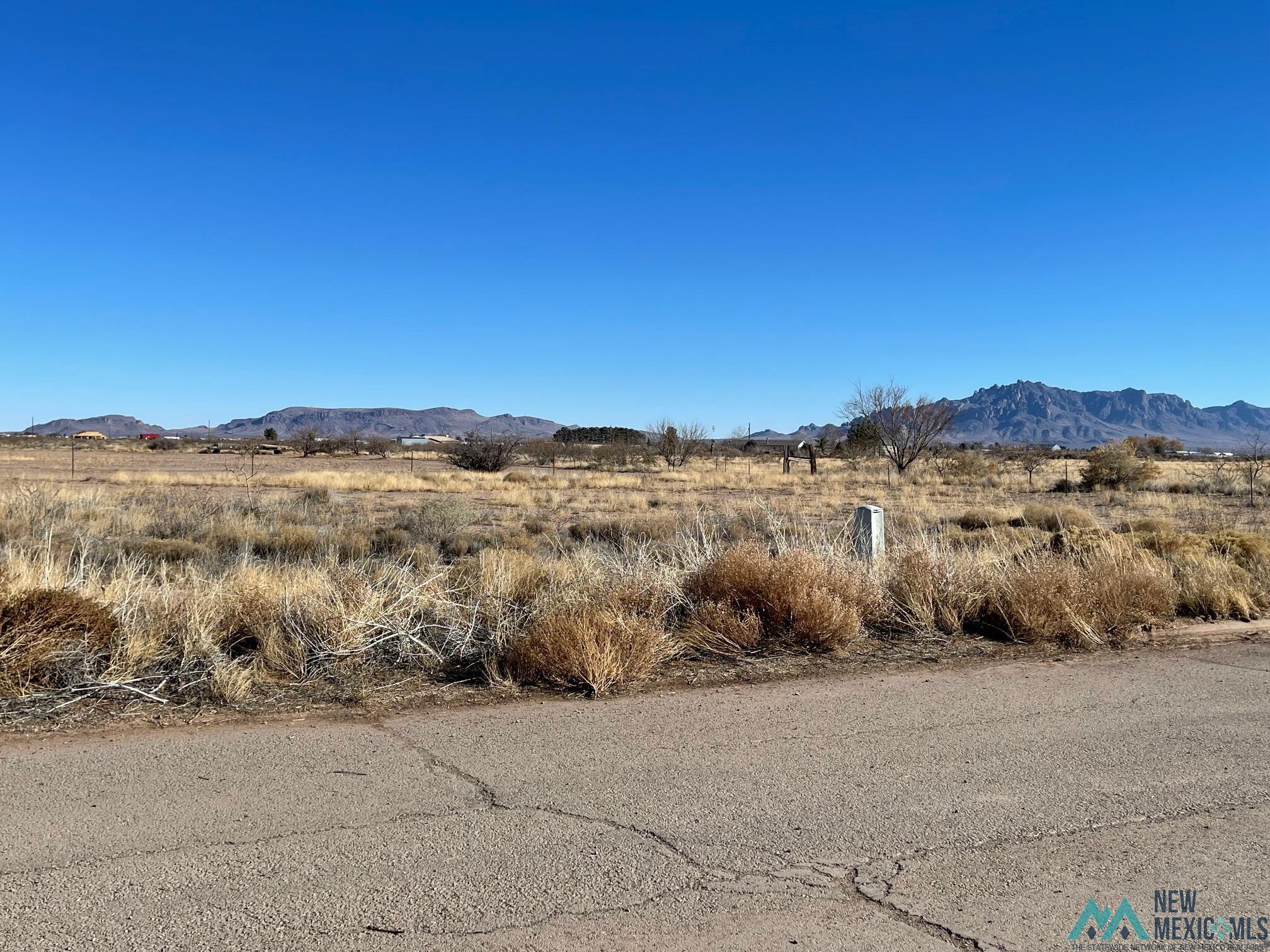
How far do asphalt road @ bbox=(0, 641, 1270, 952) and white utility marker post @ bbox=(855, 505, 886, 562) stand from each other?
4056 mm

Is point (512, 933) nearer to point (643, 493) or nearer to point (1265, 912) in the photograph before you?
point (1265, 912)

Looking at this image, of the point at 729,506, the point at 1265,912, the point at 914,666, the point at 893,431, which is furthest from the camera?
the point at 893,431

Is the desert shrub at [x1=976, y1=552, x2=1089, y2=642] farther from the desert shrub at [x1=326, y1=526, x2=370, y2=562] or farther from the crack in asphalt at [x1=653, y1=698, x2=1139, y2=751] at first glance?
the desert shrub at [x1=326, y1=526, x2=370, y2=562]

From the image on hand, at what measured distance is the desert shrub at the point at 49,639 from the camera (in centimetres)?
643

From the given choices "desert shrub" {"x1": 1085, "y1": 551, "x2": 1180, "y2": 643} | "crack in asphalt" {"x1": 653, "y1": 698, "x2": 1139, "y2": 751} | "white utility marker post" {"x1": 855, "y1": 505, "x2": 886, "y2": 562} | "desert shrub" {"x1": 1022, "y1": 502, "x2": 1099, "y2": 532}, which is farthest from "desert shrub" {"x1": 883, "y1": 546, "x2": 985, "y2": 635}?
"desert shrub" {"x1": 1022, "y1": 502, "x2": 1099, "y2": 532}

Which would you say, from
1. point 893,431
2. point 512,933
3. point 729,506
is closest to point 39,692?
point 512,933

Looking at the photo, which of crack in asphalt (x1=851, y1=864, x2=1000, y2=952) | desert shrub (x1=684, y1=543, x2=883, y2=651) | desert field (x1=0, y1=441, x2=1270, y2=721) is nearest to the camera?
crack in asphalt (x1=851, y1=864, x2=1000, y2=952)

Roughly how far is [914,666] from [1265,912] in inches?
164

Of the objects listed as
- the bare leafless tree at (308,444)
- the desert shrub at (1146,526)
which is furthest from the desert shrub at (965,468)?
the bare leafless tree at (308,444)

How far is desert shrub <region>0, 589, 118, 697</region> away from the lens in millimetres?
6434

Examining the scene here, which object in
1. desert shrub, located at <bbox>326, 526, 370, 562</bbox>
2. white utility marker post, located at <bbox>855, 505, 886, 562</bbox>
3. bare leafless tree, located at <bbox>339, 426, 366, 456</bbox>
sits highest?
bare leafless tree, located at <bbox>339, 426, 366, 456</bbox>

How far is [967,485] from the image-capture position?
142 feet
